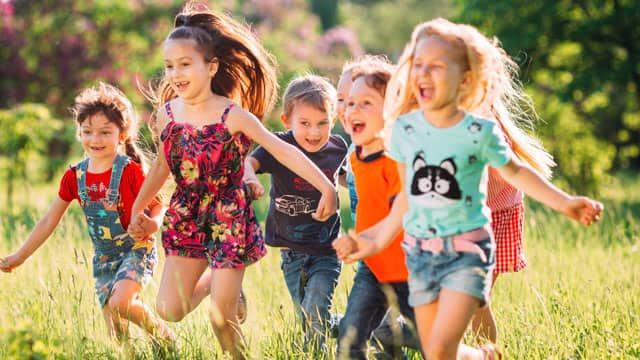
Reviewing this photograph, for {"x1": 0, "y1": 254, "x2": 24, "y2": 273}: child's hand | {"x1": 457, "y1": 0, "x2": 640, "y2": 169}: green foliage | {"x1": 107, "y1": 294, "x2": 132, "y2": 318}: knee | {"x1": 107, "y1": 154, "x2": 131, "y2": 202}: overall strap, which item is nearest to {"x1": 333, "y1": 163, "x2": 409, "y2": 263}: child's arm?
{"x1": 107, "y1": 294, "x2": 132, "y2": 318}: knee

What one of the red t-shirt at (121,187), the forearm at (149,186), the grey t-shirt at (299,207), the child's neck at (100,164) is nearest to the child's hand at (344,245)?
the grey t-shirt at (299,207)

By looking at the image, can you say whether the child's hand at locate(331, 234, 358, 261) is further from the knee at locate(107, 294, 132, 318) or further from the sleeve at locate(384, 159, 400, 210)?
the knee at locate(107, 294, 132, 318)

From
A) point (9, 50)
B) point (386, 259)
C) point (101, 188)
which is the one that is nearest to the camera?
point (386, 259)

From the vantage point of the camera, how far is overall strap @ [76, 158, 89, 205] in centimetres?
471

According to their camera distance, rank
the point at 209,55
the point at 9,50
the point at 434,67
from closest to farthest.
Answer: the point at 434,67, the point at 209,55, the point at 9,50

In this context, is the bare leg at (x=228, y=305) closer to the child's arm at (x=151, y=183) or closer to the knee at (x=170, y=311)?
the knee at (x=170, y=311)

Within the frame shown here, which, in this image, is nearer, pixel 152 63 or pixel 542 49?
pixel 542 49

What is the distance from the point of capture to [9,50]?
1551cm

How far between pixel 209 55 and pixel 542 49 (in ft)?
29.8

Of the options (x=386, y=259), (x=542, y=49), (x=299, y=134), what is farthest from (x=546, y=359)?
(x=542, y=49)

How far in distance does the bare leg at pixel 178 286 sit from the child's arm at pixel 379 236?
109 centimetres

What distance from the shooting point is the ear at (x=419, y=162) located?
3.35 metres

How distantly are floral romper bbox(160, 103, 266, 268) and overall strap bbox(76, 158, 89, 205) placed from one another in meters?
0.68

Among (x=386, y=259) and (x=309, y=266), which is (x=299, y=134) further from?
(x=386, y=259)
